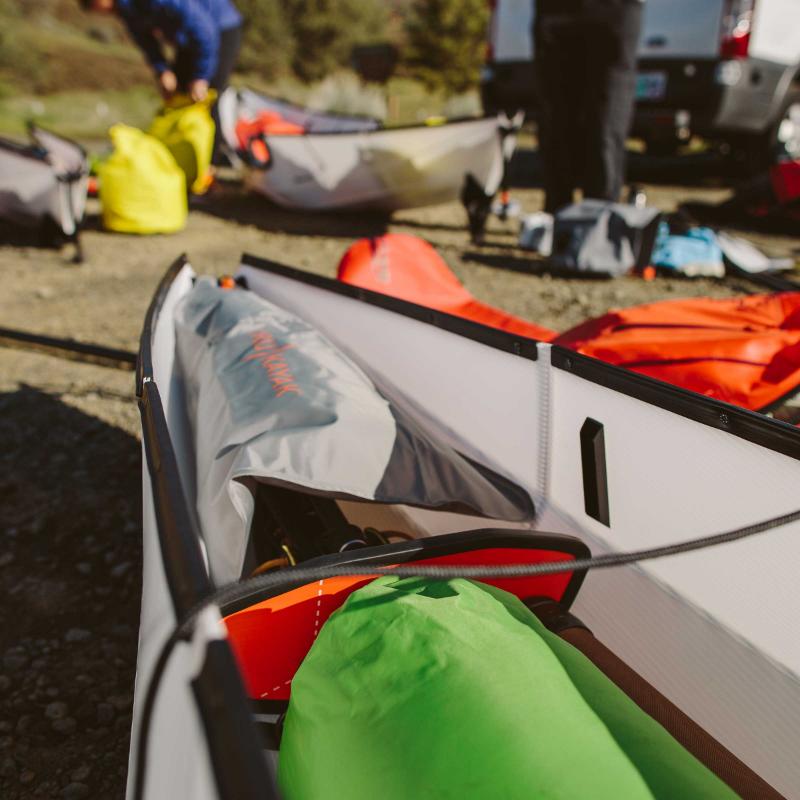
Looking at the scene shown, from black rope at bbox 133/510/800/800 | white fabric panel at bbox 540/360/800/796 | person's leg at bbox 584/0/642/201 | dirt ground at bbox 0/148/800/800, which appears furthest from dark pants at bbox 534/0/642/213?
black rope at bbox 133/510/800/800

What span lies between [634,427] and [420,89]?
2358 cm

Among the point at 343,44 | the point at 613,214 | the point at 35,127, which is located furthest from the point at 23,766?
the point at 343,44

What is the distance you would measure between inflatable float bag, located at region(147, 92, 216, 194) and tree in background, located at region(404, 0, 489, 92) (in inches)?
728

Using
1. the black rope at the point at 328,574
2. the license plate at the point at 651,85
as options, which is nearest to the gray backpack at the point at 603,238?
the license plate at the point at 651,85

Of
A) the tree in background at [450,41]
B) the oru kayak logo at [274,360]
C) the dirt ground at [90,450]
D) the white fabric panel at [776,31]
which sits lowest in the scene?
the dirt ground at [90,450]

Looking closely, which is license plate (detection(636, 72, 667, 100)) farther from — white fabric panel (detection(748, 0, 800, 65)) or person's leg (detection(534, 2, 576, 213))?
person's leg (detection(534, 2, 576, 213))

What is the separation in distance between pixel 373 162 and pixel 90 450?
3226mm

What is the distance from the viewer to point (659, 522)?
1.33 m

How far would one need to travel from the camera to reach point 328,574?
2.89 feet

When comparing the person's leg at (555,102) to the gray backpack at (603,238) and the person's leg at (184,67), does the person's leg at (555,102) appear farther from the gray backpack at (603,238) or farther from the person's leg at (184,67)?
the person's leg at (184,67)

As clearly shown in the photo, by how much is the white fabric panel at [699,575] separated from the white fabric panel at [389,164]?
3.75m

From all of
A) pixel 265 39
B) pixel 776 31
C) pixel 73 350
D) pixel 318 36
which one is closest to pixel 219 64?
pixel 73 350

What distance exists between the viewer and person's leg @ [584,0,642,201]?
401 centimetres

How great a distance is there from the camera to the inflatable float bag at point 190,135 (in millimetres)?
5426
